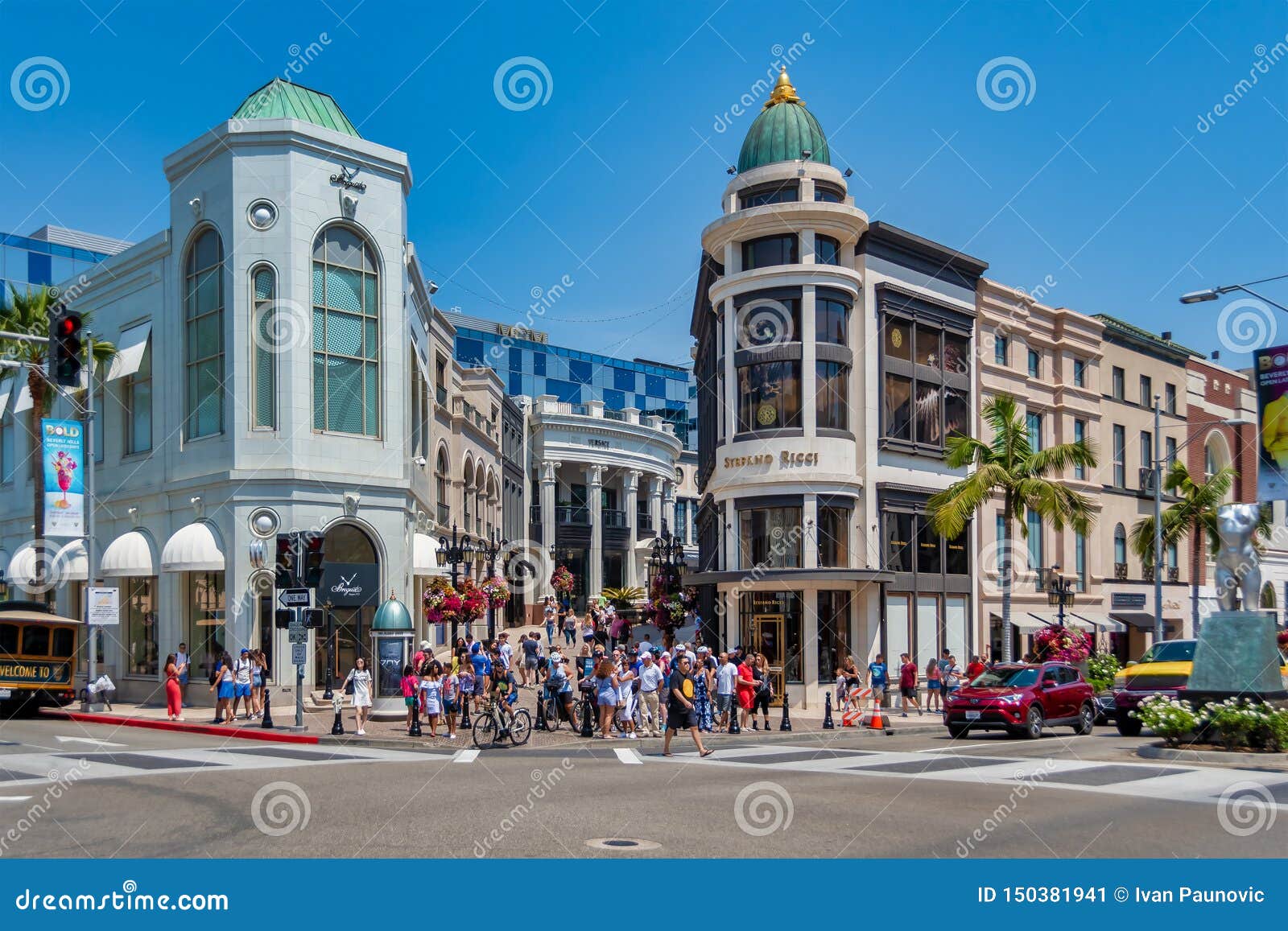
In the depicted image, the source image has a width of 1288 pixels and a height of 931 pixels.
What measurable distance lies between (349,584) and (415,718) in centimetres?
974

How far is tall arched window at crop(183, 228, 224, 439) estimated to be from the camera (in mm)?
34438

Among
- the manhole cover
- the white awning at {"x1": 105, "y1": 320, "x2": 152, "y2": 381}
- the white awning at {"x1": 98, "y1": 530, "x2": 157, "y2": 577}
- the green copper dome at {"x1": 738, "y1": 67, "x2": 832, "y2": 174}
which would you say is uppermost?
the green copper dome at {"x1": 738, "y1": 67, "x2": 832, "y2": 174}

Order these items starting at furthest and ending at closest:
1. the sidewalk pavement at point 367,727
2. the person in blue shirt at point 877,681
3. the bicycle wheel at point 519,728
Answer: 1. the person in blue shirt at point 877,681
2. the sidewalk pavement at point 367,727
3. the bicycle wheel at point 519,728

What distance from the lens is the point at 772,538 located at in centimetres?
3672

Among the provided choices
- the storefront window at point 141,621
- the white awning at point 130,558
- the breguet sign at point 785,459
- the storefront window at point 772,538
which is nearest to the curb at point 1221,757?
the storefront window at point 772,538

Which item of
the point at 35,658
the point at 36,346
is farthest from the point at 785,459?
the point at 36,346

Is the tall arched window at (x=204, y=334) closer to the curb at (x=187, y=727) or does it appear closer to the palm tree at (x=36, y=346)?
the palm tree at (x=36, y=346)

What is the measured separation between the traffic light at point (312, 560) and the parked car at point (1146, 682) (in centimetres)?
1735

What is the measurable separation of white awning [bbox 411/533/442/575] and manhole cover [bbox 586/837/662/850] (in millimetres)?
26968

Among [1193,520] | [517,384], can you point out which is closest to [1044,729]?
[1193,520]

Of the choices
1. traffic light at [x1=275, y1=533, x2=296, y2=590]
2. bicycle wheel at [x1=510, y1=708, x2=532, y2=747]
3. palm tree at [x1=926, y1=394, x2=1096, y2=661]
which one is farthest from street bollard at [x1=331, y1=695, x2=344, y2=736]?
palm tree at [x1=926, y1=394, x2=1096, y2=661]

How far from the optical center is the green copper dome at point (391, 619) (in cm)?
2841

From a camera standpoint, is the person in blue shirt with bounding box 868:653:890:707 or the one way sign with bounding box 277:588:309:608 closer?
the one way sign with bounding box 277:588:309:608

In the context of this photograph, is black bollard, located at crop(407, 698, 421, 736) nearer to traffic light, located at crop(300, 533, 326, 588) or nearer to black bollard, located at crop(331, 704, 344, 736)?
black bollard, located at crop(331, 704, 344, 736)
